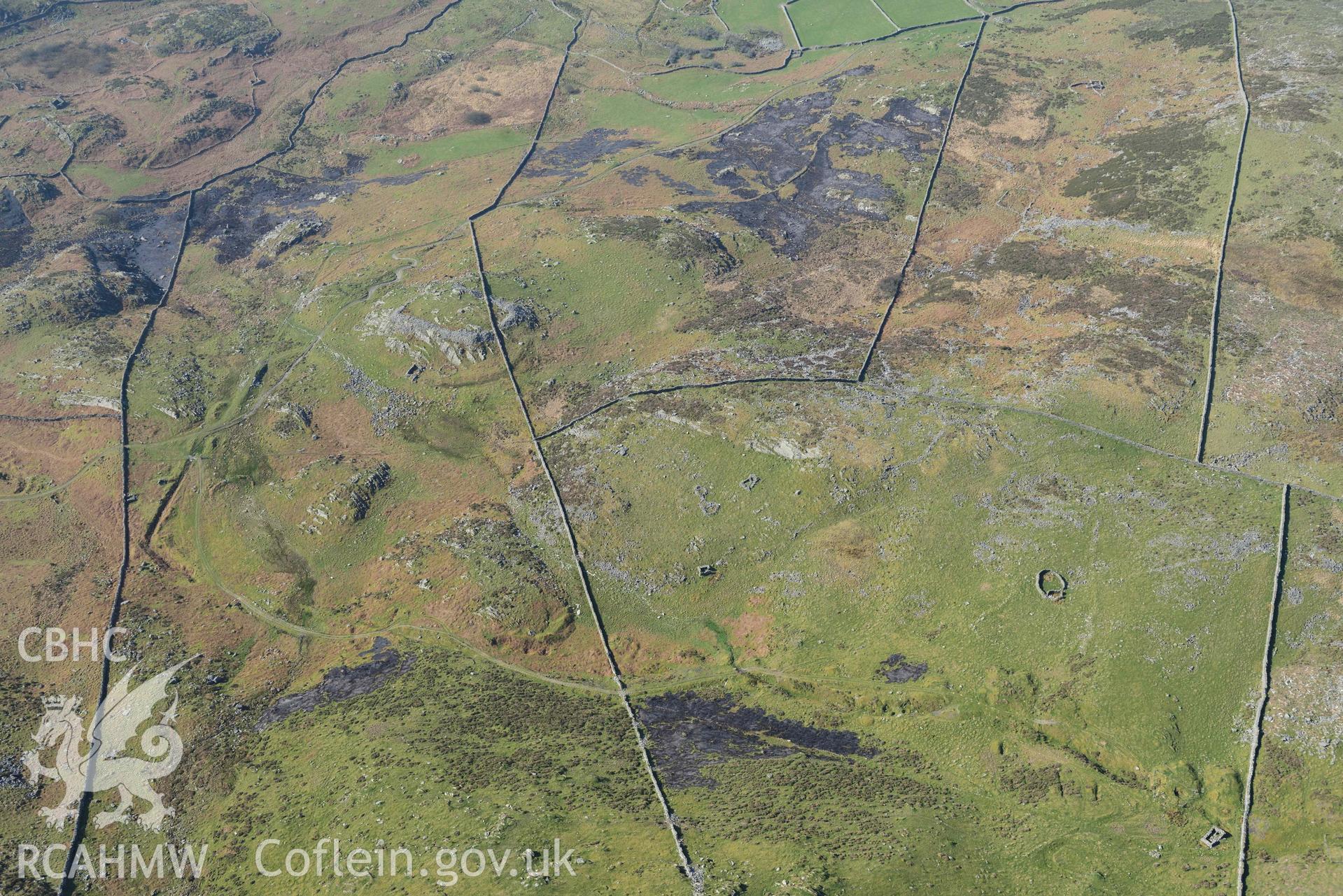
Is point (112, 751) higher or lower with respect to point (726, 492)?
higher

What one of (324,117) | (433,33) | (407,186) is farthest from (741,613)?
(433,33)

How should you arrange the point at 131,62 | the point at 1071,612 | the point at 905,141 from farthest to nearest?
the point at 131,62 < the point at 905,141 < the point at 1071,612

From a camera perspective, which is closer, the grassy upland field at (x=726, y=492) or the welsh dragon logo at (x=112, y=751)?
the grassy upland field at (x=726, y=492)

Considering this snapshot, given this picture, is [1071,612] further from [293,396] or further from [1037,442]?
[293,396]

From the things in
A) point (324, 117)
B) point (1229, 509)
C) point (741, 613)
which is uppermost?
point (324, 117)

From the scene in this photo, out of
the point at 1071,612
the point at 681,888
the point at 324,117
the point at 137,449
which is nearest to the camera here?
the point at 681,888

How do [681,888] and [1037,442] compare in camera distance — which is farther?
[1037,442]

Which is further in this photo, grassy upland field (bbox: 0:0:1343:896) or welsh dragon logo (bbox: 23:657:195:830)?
welsh dragon logo (bbox: 23:657:195:830)

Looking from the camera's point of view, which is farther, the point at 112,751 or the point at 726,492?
the point at 726,492
